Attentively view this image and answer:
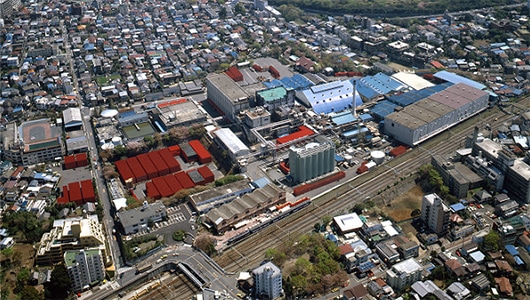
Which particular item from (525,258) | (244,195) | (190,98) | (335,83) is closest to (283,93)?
(335,83)

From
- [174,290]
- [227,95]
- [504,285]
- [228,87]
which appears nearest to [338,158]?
[227,95]

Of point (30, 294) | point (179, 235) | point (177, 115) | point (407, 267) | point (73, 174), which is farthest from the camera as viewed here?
point (177, 115)

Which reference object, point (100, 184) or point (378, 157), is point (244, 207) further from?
point (378, 157)

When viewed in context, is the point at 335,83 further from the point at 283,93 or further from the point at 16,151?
the point at 16,151

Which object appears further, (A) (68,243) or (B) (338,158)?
(B) (338,158)

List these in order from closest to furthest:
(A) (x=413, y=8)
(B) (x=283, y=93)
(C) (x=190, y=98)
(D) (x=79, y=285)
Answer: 1. (D) (x=79, y=285)
2. (B) (x=283, y=93)
3. (C) (x=190, y=98)
4. (A) (x=413, y=8)

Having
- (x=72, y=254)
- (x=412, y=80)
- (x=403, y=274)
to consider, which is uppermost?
(x=72, y=254)

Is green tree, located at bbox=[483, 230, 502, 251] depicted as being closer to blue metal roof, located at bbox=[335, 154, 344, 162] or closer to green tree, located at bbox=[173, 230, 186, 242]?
blue metal roof, located at bbox=[335, 154, 344, 162]
